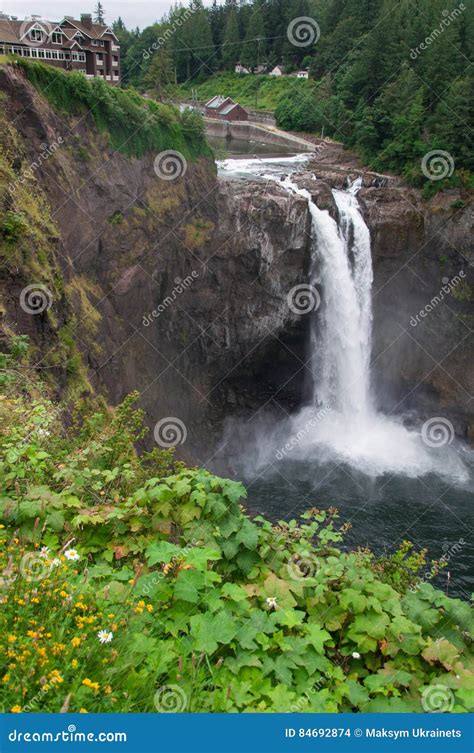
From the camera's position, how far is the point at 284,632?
13.4ft

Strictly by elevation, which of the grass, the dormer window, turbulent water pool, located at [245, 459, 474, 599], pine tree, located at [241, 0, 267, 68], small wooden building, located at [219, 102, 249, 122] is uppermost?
pine tree, located at [241, 0, 267, 68]

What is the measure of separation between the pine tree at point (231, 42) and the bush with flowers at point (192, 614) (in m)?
65.9

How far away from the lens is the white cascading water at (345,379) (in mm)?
22781

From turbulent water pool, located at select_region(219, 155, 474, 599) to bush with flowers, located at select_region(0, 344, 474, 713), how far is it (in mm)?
13554

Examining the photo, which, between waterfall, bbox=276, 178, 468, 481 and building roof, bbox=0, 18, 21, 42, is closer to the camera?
building roof, bbox=0, 18, 21, 42

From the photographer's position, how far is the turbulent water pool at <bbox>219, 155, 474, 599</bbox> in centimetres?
1875

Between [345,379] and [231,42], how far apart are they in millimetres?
51319

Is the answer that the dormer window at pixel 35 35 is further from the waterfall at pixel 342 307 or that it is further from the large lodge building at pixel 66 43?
the waterfall at pixel 342 307

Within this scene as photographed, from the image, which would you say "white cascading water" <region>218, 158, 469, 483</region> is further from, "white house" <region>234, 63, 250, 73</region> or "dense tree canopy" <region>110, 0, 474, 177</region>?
"white house" <region>234, 63, 250, 73</region>

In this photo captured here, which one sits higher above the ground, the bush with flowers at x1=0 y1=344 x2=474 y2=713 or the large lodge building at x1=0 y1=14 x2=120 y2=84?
the large lodge building at x1=0 y1=14 x2=120 y2=84

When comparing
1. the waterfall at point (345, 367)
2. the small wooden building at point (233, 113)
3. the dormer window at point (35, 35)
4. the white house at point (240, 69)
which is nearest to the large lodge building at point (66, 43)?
the dormer window at point (35, 35)

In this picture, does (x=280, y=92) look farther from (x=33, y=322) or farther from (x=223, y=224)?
(x=33, y=322)

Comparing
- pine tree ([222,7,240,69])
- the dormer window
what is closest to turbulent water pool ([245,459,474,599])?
the dormer window

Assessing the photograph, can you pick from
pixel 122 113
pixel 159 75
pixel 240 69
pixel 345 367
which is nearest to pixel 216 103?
pixel 240 69
